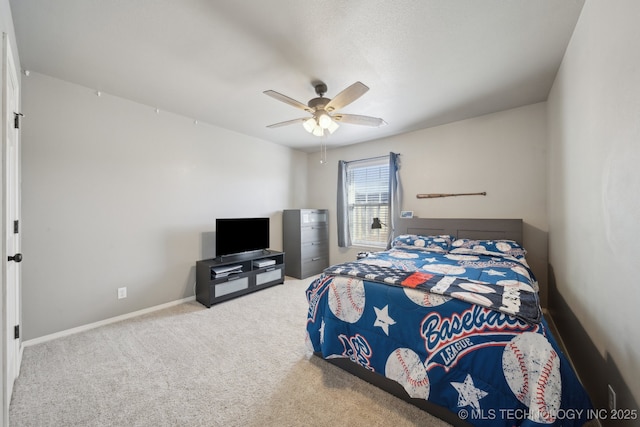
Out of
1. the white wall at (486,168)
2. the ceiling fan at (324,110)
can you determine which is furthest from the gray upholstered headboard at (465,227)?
the ceiling fan at (324,110)

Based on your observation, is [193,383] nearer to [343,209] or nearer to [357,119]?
[357,119]

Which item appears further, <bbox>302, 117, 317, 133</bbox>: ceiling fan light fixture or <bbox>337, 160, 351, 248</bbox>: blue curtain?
<bbox>337, 160, 351, 248</bbox>: blue curtain

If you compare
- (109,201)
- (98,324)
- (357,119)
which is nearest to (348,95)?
(357,119)

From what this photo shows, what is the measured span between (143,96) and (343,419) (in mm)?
3636

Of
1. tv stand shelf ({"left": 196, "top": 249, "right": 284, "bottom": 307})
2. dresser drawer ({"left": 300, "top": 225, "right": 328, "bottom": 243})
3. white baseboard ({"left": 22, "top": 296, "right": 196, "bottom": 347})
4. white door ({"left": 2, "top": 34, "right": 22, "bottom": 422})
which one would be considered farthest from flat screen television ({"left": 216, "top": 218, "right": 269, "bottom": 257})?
white door ({"left": 2, "top": 34, "right": 22, "bottom": 422})

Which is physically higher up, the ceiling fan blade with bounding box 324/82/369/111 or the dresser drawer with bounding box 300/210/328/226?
the ceiling fan blade with bounding box 324/82/369/111

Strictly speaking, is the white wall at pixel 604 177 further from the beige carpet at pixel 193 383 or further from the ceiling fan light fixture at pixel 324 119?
the ceiling fan light fixture at pixel 324 119

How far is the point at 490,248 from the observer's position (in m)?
2.92

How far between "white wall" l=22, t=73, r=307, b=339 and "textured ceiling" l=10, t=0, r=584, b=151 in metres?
0.33

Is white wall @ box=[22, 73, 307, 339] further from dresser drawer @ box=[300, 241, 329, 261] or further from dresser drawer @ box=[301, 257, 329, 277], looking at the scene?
dresser drawer @ box=[301, 257, 329, 277]

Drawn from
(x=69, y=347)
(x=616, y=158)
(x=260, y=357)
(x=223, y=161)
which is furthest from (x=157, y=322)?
(x=616, y=158)

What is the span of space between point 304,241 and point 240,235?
48.7 inches

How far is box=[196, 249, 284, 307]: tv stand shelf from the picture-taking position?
326 centimetres

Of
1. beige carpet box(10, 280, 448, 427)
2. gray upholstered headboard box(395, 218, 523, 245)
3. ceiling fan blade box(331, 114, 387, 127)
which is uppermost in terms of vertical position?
ceiling fan blade box(331, 114, 387, 127)
